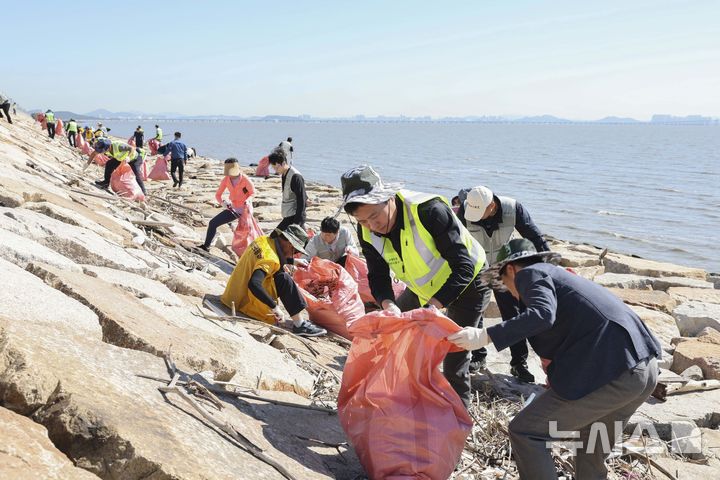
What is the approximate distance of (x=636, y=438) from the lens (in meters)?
4.18

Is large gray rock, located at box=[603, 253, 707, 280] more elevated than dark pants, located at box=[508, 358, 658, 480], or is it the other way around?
dark pants, located at box=[508, 358, 658, 480]

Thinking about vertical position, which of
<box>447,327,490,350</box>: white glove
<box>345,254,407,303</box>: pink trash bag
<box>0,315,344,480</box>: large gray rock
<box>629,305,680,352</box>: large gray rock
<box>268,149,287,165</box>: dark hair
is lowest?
<box>629,305,680,352</box>: large gray rock

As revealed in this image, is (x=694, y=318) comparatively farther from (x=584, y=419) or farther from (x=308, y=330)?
(x=584, y=419)

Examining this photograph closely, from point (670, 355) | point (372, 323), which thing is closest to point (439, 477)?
point (372, 323)

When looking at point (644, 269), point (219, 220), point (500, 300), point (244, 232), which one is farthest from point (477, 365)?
point (644, 269)

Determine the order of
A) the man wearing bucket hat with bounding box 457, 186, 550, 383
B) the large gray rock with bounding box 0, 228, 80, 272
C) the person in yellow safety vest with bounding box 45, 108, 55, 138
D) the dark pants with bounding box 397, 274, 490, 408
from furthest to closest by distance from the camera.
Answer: the person in yellow safety vest with bounding box 45, 108, 55, 138
the man wearing bucket hat with bounding box 457, 186, 550, 383
the large gray rock with bounding box 0, 228, 80, 272
the dark pants with bounding box 397, 274, 490, 408

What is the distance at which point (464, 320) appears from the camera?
3.90 m

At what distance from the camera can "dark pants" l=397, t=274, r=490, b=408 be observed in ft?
12.2

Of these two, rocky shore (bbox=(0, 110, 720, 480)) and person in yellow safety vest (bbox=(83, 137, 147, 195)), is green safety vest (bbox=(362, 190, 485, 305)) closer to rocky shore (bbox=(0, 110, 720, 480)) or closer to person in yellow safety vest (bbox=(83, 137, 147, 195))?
rocky shore (bbox=(0, 110, 720, 480))

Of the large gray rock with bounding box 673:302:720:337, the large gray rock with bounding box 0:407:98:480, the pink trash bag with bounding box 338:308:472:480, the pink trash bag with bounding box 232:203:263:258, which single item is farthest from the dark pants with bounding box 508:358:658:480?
the pink trash bag with bounding box 232:203:263:258

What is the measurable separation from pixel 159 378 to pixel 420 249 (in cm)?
143

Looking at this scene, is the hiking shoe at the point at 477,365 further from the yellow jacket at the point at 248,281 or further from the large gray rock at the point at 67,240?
the large gray rock at the point at 67,240

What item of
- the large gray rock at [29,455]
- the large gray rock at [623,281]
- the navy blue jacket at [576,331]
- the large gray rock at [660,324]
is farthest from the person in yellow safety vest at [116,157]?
the navy blue jacket at [576,331]

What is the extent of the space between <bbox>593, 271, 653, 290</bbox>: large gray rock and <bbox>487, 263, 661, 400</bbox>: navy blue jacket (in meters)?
6.96
